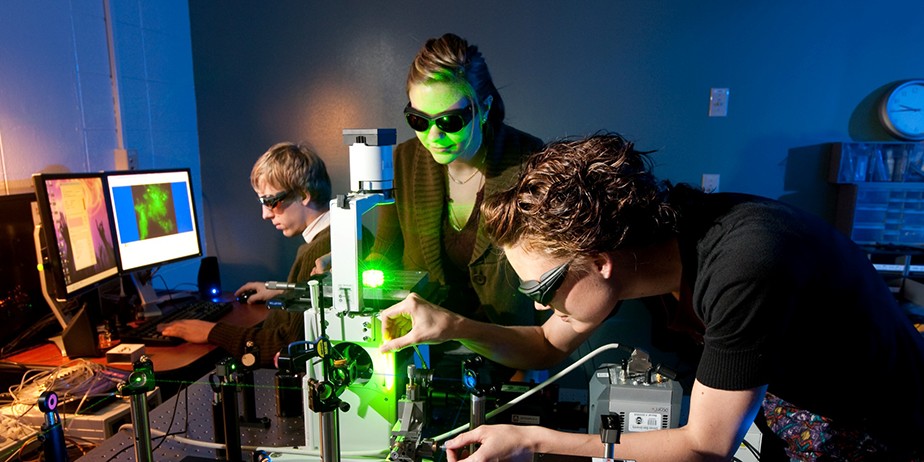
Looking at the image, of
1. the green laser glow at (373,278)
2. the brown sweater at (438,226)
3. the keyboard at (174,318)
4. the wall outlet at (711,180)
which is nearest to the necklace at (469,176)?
the brown sweater at (438,226)

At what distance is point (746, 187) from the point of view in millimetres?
3029

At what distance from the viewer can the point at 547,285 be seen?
90 centimetres

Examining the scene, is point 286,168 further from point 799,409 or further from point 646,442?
point 799,409

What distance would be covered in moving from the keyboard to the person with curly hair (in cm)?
118

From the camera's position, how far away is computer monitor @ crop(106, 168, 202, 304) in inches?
76.2

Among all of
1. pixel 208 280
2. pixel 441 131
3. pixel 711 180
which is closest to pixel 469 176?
pixel 441 131

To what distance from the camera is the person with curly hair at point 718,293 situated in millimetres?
787

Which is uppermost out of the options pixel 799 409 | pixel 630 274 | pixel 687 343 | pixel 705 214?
pixel 705 214

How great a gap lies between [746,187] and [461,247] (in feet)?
6.93

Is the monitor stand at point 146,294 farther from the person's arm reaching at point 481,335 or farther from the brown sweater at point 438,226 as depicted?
the person's arm reaching at point 481,335

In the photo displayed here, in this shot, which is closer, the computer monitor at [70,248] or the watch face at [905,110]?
the computer monitor at [70,248]

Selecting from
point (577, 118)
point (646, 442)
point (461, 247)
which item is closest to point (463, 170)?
point (461, 247)

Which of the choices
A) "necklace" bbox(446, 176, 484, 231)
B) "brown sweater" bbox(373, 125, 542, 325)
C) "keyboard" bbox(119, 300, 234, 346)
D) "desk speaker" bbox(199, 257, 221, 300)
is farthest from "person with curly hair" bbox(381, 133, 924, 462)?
"desk speaker" bbox(199, 257, 221, 300)

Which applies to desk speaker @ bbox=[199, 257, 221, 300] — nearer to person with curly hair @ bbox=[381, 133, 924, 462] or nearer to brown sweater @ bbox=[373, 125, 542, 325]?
brown sweater @ bbox=[373, 125, 542, 325]
